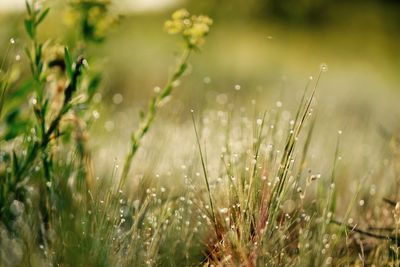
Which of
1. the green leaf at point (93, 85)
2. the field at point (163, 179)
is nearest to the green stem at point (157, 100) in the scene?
the field at point (163, 179)

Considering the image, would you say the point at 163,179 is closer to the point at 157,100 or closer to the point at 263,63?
the point at 157,100

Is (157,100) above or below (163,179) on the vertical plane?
above

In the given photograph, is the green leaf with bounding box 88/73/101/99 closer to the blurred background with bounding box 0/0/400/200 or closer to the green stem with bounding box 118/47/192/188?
the blurred background with bounding box 0/0/400/200

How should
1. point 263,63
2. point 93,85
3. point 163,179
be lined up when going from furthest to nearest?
1. point 263,63
2. point 163,179
3. point 93,85

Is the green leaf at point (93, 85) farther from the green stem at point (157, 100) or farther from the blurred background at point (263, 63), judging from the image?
the green stem at point (157, 100)

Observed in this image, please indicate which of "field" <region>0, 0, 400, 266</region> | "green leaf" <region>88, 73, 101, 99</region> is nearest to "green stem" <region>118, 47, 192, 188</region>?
"field" <region>0, 0, 400, 266</region>

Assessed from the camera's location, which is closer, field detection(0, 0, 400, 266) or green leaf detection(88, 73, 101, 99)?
field detection(0, 0, 400, 266)

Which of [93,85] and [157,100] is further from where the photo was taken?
[93,85]

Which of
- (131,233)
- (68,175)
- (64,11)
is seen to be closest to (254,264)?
(131,233)

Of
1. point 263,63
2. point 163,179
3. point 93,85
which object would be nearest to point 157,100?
point 93,85
